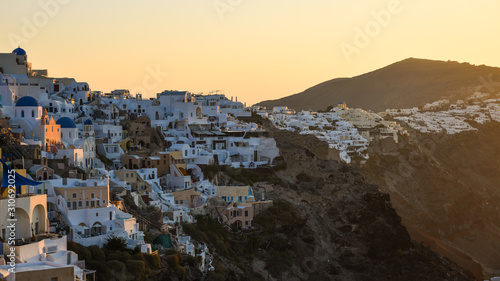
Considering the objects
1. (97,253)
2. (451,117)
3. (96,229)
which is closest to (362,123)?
(451,117)

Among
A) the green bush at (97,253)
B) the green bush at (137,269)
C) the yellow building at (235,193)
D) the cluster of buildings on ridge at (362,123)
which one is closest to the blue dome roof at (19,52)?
the yellow building at (235,193)

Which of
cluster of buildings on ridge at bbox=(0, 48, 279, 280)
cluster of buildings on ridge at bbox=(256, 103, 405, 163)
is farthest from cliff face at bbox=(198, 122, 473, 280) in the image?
cluster of buildings on ridge at bbox=(256, 103, 405, 163)

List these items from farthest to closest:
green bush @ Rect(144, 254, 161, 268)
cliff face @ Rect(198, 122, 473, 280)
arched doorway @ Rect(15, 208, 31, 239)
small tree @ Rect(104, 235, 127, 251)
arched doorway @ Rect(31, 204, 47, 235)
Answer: cliff face @ Rect(198, 122, 473, 280)
green bush @ Rect(144, 254, 161, 268)
small tree @ Rect(104, 235, 127, 251)
arched doorway @ Rect(31, 204, 47, 235)
arched doorway @ Rect(15, 208, 31, 239)

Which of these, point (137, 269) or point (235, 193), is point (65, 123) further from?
point (137, 269)

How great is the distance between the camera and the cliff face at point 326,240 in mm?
Result: 48719

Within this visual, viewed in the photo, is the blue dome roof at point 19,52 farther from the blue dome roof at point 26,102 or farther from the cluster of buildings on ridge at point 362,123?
the cluster of buildings on ridge at point 362,123

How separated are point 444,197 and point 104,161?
3720 cm

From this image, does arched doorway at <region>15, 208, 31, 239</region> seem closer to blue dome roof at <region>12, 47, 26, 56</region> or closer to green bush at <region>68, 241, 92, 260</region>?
green bush at <region>68, 241, 92, 260</region>

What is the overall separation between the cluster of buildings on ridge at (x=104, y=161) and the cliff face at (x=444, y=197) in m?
13.9

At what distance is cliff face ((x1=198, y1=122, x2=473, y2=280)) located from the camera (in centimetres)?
4872

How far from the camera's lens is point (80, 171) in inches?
1741

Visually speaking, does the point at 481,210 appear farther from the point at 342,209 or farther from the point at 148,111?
the point at 148,111

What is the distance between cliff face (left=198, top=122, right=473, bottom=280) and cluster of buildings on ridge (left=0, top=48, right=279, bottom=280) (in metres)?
1.89

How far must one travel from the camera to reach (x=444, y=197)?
77.4 m
